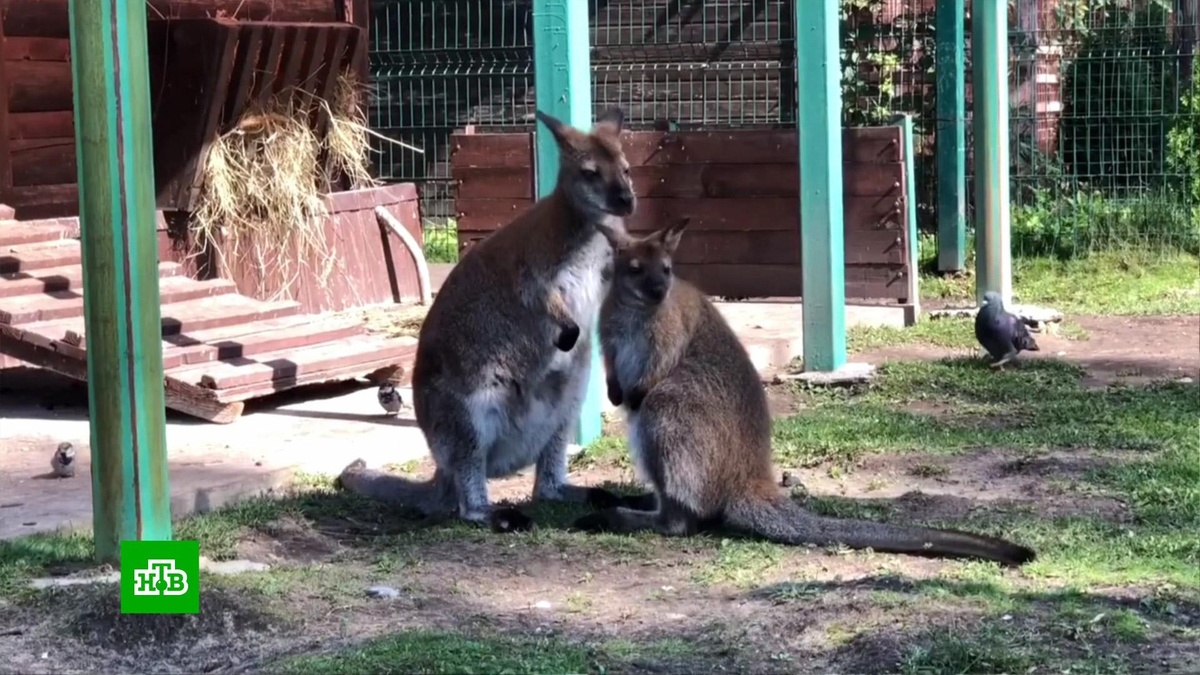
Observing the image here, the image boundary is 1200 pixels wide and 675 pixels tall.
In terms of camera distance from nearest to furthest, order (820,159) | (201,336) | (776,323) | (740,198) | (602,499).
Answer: (602,499) < (201,336) < (820,159) < (776,323) < (740,198)

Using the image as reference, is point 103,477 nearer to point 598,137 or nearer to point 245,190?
point 598,137

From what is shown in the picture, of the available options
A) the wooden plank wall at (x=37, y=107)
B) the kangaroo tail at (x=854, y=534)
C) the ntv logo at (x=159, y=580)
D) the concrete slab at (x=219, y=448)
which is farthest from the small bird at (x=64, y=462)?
the wooden plank wall at (x=37, y=107)

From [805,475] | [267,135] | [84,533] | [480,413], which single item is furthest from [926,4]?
[84,533]

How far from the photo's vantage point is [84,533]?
5.64 m

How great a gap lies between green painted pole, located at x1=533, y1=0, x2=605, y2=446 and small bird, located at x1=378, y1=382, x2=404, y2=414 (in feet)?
3.23

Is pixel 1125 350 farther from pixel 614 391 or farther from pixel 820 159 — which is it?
pixel 614 391

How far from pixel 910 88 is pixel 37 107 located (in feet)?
24.0

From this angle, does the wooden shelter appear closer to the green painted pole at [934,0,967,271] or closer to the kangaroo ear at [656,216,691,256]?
the kangaroo ear at [656,216,691,256]

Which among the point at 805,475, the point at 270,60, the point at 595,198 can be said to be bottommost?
the point at 805,475

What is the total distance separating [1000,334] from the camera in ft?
30.0

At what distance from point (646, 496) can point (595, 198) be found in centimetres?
112

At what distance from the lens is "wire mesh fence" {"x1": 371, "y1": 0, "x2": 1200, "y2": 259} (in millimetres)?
13336

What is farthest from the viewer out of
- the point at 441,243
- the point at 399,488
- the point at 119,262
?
the point at 441,243

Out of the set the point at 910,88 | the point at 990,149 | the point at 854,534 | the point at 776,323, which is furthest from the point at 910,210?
the point at 854,534
